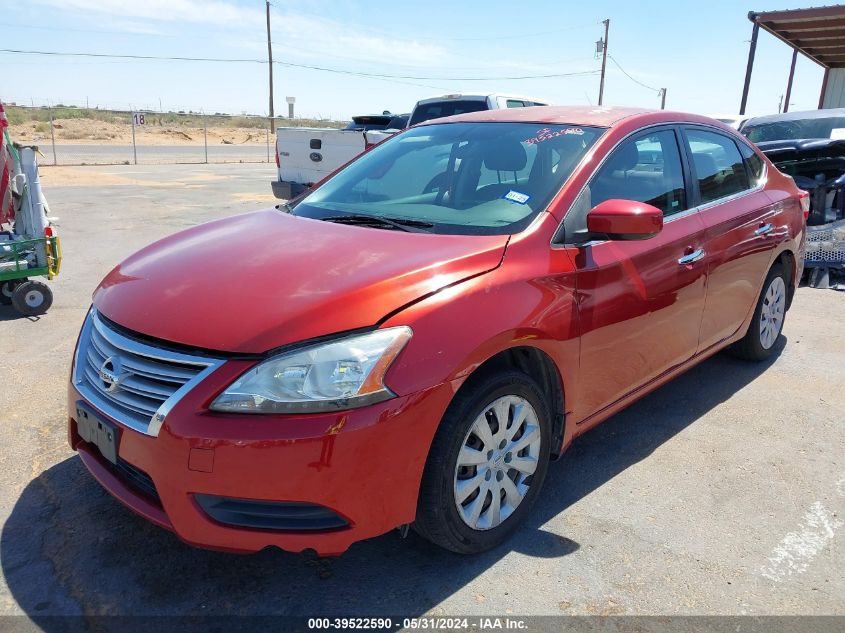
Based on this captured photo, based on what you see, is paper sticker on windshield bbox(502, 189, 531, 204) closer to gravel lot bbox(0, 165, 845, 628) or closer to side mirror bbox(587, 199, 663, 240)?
side mirror bbox(587, 199, 663, 240)

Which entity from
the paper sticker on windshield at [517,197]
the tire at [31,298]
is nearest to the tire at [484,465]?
the paper sticker on windshield at [517,197]

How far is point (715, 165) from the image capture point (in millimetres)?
4148

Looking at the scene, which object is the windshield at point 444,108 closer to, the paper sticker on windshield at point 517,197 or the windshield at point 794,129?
the windshield at point 794,129

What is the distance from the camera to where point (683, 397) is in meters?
4.43

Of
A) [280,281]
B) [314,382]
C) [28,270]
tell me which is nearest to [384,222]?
[280,281]

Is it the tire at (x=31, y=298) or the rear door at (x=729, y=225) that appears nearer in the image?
the rear door at (x=729, y=225)

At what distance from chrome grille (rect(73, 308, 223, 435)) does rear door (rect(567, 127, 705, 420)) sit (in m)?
1.62

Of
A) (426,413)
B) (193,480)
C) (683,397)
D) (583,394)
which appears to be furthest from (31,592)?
(683,397)

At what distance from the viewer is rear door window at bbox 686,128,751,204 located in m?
3.95

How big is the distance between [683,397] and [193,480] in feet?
10.8

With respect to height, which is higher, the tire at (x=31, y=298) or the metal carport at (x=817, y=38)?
the metal carport at (x=817, y=38)

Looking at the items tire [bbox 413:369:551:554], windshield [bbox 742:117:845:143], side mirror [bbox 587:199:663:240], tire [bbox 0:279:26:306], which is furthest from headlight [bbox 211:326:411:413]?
windshield [bbox 742:117:845:143]

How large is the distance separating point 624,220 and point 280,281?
1444 mm

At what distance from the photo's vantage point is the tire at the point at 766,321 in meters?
4.73
